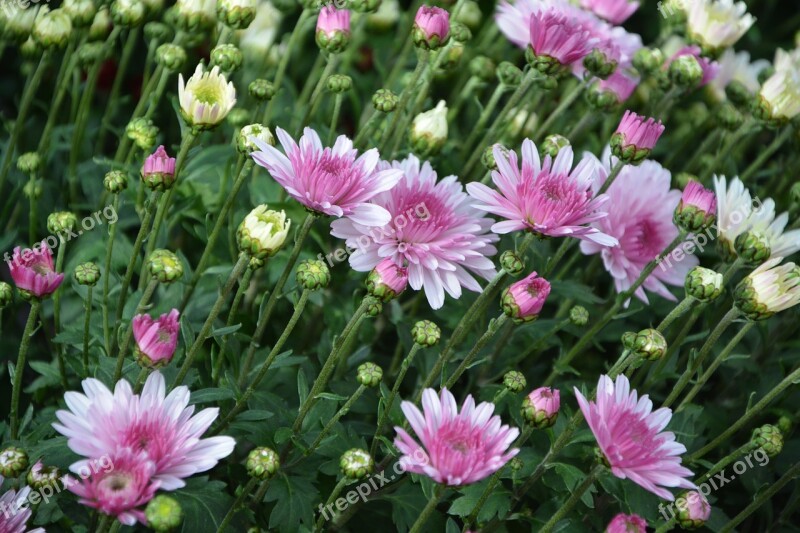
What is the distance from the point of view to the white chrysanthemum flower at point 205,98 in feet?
5.30

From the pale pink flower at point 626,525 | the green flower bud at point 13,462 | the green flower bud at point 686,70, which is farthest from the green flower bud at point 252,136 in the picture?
the green flower bud at point 686,70

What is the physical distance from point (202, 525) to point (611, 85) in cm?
149

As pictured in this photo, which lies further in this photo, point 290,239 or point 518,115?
point 518,115

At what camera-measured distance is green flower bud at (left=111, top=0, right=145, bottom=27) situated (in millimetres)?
2010

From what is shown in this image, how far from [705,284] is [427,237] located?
0.56 m

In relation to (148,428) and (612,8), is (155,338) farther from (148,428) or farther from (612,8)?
(612,8)

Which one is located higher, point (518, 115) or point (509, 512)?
point (518, 115)

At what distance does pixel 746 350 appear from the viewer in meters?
2.32

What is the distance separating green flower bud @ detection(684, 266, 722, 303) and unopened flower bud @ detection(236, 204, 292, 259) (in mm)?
810

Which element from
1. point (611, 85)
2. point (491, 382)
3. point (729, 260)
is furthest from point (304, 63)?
point (729, 260)

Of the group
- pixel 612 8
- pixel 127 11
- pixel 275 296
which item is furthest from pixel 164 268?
pixel 612 8

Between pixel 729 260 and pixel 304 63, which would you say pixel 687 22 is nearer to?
pixel 729 260

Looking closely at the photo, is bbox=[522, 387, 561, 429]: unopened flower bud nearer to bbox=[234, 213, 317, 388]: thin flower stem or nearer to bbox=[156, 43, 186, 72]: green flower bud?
bbox=[234, 213, 317, 388]: thin flower stem

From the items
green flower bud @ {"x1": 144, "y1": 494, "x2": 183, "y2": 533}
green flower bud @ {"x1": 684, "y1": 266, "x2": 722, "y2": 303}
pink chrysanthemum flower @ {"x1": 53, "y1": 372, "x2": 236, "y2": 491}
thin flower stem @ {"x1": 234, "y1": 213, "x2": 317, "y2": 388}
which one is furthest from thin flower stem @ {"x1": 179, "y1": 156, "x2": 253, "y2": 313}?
green flower bud @ {"x1": 684, "y1": 266, "x2": 722, "y2": 303}
